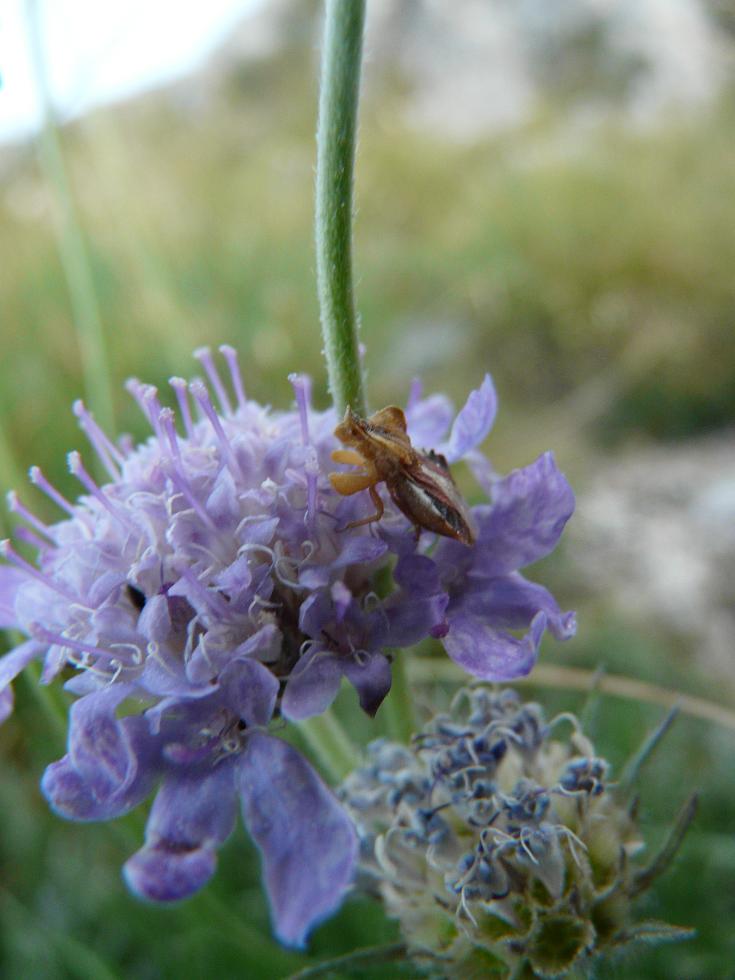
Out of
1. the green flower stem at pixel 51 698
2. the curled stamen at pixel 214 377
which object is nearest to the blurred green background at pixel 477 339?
→ the green flower stem at pixel 51 698

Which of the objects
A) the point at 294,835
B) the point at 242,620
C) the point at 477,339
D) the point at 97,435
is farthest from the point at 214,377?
the point at 477,339

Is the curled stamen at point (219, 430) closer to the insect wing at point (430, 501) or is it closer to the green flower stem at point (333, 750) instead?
the insect wing at point (430, 501)

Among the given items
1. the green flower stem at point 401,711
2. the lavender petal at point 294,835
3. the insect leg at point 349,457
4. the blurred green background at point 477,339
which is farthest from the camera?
the blurred green background at point 477,339

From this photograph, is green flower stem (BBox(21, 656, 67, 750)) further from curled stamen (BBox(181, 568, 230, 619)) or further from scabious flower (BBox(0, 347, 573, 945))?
curled stamen (BBox(181, 568, 230, 619))

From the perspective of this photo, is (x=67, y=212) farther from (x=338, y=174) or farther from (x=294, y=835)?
(x=294, y=835)

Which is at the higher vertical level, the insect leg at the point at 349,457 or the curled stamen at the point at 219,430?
the curled stamen at the point at 219,430

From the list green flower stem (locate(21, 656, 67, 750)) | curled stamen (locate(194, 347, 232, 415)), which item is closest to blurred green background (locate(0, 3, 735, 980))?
green flower stem (locate(21, 656, 67, 750))
